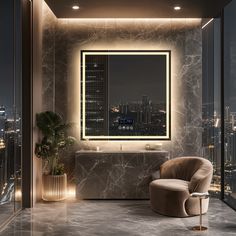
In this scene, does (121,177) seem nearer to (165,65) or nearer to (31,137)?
(31,137)

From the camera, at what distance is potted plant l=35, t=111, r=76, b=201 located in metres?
6.85

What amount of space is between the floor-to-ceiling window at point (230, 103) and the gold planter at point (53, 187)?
3.03m

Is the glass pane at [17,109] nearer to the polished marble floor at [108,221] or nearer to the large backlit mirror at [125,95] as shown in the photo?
the polished marble floor at [108,221]

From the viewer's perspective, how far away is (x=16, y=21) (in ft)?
19.6

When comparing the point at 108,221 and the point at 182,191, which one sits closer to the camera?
the point at 108,221

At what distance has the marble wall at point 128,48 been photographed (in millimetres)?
7699

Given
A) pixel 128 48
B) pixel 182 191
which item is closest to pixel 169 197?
pixel 182 191

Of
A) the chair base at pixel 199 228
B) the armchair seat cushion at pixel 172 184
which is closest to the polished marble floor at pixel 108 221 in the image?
the chair base at pixel 199 228

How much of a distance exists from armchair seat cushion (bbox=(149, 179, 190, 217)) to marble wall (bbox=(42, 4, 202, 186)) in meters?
1.50

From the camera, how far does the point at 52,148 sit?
22.7 ft

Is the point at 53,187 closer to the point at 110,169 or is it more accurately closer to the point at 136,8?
the point at 110,169

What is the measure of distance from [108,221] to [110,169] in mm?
1619

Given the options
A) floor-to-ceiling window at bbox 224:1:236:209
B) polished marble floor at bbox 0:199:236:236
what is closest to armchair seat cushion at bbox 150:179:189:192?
polished marble floor at bbox 0:199:236:236

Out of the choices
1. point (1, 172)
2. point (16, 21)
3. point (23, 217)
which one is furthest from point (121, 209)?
point (16, 21)
